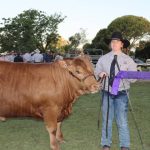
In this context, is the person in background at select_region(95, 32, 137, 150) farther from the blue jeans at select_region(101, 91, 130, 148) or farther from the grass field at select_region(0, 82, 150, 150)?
the grass field at select_region(0, 82, 150, 150)

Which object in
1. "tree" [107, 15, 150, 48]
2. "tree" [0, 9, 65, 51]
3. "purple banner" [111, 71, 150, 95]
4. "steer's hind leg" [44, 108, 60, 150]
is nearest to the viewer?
"steer's hind leg" [44, 108, 60, 150]

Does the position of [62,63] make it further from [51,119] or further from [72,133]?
[72,133]

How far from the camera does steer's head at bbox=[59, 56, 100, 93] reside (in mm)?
7941

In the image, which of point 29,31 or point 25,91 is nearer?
point 25,91

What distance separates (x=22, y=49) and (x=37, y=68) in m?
49.2

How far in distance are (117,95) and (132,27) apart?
99.0 meters

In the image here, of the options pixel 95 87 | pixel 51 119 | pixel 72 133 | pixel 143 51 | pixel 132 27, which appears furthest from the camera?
pixel 132 27

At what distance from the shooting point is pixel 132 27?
4163 inches

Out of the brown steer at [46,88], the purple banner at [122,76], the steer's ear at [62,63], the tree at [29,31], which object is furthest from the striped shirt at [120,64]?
the tree at [29,31]

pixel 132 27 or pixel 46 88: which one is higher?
pixel 132 27

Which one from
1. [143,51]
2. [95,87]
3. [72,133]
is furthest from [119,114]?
[143,51]

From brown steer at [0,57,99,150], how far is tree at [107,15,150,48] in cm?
9631

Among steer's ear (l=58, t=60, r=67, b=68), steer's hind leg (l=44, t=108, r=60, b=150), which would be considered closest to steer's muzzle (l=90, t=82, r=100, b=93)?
steer's ear (l=58, t=60, r=67, b=68)

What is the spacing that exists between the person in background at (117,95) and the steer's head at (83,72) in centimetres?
19
